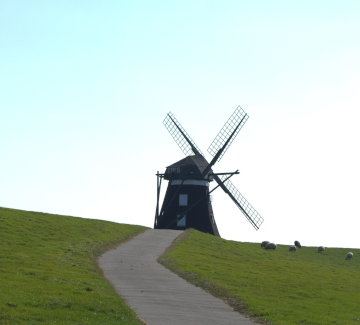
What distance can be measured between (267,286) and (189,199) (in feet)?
115

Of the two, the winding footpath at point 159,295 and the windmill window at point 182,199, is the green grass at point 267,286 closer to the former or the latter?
the winding footpath at point 159,295

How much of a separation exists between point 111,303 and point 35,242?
21.7 meters

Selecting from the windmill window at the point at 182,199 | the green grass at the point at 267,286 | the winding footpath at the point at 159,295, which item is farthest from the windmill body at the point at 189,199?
the winding footpath at the point at 159,295

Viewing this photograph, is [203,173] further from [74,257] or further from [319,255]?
[74,257]

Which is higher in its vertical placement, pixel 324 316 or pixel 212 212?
pixel 212 212

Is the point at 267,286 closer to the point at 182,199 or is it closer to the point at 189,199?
the point at 189,199

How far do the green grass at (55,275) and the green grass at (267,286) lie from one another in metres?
5.50

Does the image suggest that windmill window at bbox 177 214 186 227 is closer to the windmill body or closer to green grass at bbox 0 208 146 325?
the windmill body

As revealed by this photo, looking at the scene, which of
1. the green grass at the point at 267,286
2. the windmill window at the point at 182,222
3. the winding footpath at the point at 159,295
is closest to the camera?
the winding footpath at the point at 159,295

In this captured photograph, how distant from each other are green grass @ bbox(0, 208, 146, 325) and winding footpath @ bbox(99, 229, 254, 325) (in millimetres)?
826

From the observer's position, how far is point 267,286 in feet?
101

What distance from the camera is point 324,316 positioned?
22.5 meters

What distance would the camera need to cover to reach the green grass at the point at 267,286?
22344 millimetres

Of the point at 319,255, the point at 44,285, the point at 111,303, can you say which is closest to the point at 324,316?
the point at 111,303
